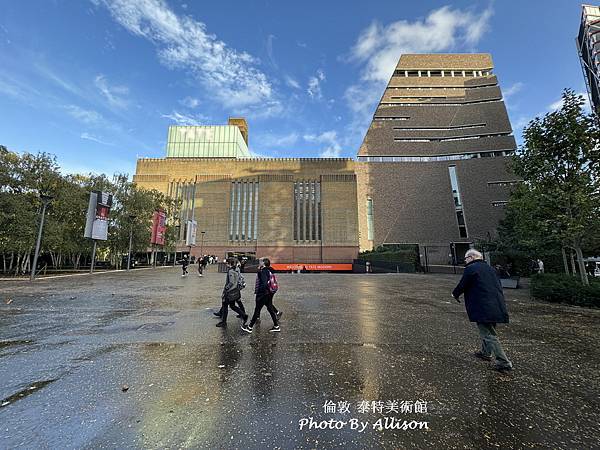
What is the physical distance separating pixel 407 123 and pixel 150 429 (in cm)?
6999

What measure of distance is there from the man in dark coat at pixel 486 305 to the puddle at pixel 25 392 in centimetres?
564

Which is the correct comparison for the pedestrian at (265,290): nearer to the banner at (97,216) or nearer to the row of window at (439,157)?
the banner at (97,216)

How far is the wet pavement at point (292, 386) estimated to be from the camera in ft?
7.99

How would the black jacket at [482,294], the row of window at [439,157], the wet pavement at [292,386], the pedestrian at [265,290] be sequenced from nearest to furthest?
the wet pavement at [292,386]
the black jacket at [482,294]
the pedestrian at [265,290]
the row of window at [439,157]

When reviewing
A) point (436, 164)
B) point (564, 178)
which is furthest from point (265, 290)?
point (436, 164)

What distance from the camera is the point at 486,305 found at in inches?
164

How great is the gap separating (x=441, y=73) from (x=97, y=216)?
79.9 meters

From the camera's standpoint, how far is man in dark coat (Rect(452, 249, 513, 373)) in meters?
4.06

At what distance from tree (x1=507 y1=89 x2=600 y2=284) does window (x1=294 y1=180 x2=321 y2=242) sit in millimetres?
48921

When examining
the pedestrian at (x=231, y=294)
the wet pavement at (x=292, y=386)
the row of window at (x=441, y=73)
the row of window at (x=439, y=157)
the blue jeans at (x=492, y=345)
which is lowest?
the wet pavement at (x=292, y=386)

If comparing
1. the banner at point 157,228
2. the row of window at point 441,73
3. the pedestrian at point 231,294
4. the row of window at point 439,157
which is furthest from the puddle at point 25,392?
the row of window at point 441,73

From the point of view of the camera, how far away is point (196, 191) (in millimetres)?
61750

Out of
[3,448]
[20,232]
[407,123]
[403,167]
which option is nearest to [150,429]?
[3,448]

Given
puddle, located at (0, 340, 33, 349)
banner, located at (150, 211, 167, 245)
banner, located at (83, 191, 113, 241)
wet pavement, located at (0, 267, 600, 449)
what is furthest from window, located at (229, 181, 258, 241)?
puddle, located at (0, 340, 33, 349)
